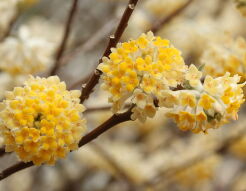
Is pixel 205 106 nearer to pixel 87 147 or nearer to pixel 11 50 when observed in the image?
pixel 11 50

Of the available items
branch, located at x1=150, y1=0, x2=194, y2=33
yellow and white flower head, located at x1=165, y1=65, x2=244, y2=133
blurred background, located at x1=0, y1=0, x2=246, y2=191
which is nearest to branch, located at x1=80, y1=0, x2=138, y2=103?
yellow and white flower head, located at x1=165, y1=65, x2=244, y2=133

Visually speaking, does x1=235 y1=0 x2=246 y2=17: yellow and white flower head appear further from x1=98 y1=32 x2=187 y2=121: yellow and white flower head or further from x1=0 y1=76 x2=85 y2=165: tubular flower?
x1=0 y1=76 x2=85 y2=165: tubular flower

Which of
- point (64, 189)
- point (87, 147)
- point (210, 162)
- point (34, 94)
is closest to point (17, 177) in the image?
point (64, 189)

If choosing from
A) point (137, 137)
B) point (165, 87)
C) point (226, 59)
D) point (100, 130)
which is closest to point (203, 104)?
point (165, 87)

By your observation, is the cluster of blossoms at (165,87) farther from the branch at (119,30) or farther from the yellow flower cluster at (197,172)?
the yellow flower cluster at (197,172)

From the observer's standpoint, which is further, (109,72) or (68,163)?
(68,163)

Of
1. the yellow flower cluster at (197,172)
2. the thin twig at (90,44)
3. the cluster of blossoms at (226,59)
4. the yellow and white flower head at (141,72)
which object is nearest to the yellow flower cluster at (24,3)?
the thin twig at (90,44)

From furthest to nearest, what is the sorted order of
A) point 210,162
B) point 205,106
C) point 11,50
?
point 210,162 < point 11,50 < point 205,106
